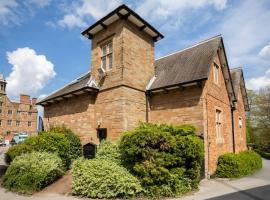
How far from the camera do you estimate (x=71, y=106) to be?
15617 mm

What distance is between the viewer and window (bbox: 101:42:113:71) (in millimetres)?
14283

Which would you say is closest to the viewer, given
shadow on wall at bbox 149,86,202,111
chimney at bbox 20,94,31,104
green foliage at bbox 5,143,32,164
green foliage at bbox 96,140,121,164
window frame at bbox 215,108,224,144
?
green foliage at bbox 96,140,121,164

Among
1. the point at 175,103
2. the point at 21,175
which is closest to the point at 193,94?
the point at 175,103

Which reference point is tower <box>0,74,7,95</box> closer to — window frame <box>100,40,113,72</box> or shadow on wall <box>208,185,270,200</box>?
window frame <box>100,40,113,72</box>

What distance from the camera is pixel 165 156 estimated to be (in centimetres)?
846

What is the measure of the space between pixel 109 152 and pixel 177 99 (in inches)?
193

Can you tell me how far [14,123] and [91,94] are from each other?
189ft

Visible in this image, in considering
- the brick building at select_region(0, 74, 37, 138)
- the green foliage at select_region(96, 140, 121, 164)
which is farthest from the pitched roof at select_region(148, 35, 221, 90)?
the brick building at select_region(0, 74, 37, 138)

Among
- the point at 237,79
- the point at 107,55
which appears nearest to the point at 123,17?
the point at 107,55

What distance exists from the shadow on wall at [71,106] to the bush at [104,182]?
242 inches

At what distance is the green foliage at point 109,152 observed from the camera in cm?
1084

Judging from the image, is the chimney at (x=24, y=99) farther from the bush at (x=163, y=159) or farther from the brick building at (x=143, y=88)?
the bush at (x=163, y=159)

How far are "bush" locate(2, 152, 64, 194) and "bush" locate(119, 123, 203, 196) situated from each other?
132 inches

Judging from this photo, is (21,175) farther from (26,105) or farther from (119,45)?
(26,105)
